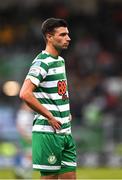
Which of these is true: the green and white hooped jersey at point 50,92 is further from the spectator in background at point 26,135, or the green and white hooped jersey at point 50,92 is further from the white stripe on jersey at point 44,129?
the spectator in background at point 26,135

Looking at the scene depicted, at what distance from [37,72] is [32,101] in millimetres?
320

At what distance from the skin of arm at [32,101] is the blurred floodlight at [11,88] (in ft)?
49.2

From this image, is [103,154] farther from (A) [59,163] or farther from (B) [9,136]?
(A) [59,163]

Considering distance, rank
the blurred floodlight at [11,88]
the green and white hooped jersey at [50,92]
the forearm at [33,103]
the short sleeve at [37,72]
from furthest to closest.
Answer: the blurred floodlight at [11,88]
the green and white hooped jersey at [50,92]
the short sleeve at [37,72]
the forearm at [33,103]

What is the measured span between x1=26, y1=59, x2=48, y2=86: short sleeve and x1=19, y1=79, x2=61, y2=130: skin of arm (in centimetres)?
4

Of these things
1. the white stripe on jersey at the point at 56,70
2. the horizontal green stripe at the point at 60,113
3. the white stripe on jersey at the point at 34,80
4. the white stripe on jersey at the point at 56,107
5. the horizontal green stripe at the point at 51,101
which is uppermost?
the white stripe on jersey at the point at 56,70

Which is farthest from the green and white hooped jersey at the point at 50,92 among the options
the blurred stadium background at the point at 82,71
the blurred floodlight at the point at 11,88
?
the blurred floodlight at the point at 11,88

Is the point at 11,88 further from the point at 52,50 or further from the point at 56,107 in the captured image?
the point at 56,107

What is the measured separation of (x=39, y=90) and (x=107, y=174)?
28.1 feet

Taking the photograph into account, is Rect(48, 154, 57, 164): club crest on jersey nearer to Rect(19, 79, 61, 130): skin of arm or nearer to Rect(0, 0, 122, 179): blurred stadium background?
Rect(19, 79, 61, 130): skin of arm

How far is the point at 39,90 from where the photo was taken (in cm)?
879

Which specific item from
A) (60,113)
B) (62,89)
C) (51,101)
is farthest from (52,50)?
(60,113)

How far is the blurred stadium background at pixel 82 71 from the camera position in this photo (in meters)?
20.3

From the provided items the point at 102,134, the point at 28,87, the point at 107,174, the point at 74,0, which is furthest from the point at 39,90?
the point at 74,0
